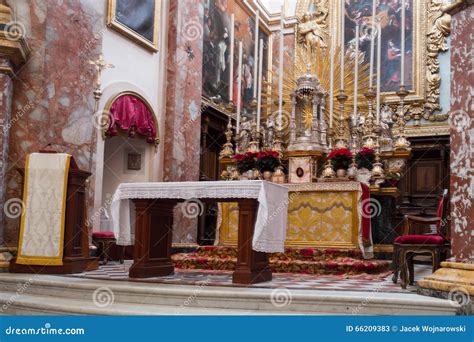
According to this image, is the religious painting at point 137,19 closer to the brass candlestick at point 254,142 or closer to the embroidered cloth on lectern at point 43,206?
the brass candlestick at point 254,142

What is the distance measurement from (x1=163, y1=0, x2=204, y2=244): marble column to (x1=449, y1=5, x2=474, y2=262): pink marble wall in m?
6.63

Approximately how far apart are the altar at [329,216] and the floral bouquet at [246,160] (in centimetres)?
96

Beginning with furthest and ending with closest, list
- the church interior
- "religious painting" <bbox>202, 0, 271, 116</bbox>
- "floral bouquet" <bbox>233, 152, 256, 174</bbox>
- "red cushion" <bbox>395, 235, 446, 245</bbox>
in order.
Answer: "religious painting" <bbox>202, 0, 271, 116</bbox>
"floral bouquet" <bbox>233, 152, 256, 174</bbox>
"red cushion" <bbox>395, 235, 446, 245</bbox>
the church interior

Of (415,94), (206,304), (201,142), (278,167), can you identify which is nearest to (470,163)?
(206,304)

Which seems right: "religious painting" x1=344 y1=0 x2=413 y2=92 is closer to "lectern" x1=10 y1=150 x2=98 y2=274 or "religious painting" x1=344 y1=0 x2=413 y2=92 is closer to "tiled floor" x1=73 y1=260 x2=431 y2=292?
"tiled floor" x1=73 y1=260 x2=431 y2=292

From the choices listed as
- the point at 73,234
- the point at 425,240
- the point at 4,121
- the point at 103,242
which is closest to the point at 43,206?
the point at 73,234

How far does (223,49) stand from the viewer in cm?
1348

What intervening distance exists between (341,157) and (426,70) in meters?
6.71

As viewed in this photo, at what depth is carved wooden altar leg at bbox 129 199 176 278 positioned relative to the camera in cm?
600

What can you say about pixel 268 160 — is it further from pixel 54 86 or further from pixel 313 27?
pixel 313 27

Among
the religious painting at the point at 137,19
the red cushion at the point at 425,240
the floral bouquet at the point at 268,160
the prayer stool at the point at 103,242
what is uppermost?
the religious painting at the point at 137,19

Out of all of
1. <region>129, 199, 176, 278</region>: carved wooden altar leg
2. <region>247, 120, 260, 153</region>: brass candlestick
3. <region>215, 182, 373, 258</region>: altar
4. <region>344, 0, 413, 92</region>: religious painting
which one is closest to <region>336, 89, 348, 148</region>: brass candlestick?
<region>215, 182, 373, 258</region>: altar

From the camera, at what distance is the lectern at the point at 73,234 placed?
647 cm

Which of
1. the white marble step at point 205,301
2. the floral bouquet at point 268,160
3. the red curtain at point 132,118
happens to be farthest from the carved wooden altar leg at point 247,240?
the red curtain at point 132,118
